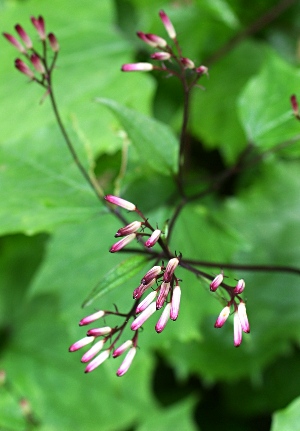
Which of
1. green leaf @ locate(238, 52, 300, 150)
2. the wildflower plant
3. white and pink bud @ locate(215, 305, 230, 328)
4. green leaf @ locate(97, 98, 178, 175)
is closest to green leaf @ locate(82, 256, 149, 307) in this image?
the wildflower plant

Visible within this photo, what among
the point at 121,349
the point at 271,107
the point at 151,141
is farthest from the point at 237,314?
the point at 271,107

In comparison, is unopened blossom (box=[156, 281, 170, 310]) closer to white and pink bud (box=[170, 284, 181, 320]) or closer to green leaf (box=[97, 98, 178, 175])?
white and pink bud (box=[170, 284, 181, 320])

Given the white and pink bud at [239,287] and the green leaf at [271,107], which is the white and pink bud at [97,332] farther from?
the green leaf at [271,107]

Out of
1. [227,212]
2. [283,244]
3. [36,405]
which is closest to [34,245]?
[36,405]

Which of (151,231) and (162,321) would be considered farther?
(151,231)

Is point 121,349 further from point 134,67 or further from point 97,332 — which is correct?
point 134,67

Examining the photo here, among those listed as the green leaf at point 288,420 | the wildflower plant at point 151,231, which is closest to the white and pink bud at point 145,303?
the wildflower plant at point 151,231
